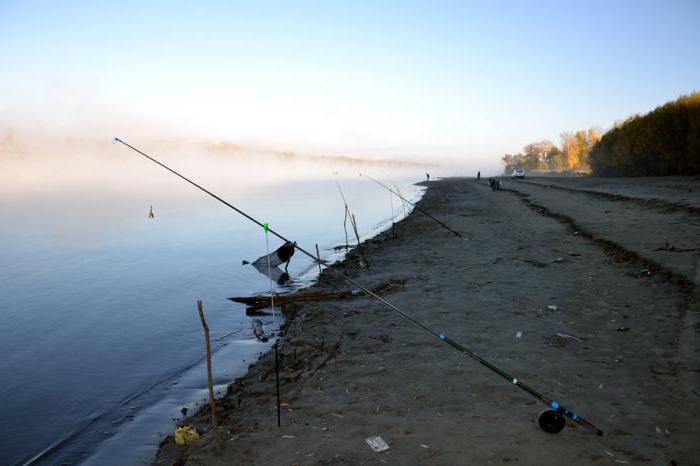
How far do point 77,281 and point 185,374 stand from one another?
1272 centimetres

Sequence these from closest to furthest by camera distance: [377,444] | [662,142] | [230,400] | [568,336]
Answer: [377,444], [230,400], [568,336], [662,142]

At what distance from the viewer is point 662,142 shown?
5012 centimetres

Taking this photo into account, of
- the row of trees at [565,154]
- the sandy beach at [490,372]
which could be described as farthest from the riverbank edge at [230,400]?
the row of trees at [565,154]

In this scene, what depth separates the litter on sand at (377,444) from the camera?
5.03 meters

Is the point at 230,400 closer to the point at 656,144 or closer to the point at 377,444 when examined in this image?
the point at 377,444

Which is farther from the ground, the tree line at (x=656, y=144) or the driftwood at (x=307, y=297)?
the tree line at (x=656, y=144)

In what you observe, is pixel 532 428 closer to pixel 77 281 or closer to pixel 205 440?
pixel 205 440

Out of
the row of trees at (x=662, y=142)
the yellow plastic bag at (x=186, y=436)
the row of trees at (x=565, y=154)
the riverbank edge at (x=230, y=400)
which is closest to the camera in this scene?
the riverbank edge at (x=230, y=400)

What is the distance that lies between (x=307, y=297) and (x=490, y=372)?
6.91 metres

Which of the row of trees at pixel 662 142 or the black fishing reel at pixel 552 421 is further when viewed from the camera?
the row of trees at pixel 662 142

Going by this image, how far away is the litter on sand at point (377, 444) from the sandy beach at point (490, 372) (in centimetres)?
8

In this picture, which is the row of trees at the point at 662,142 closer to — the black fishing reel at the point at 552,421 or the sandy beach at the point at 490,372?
the sandy beach at the point at 490,372

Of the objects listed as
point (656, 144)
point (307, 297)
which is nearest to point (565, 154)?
point (656, 144)

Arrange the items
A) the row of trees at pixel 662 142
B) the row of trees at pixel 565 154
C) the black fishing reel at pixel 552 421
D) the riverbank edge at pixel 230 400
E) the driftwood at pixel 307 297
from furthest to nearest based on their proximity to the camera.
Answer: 1. the row of trees at pixel 565 154
2. the row of trees at pixel 662 142
3. the driftwood at pixel 307 297
4. the riverbank edge at pixel 230 400
5. the black fishing reel at pixel 552 421
